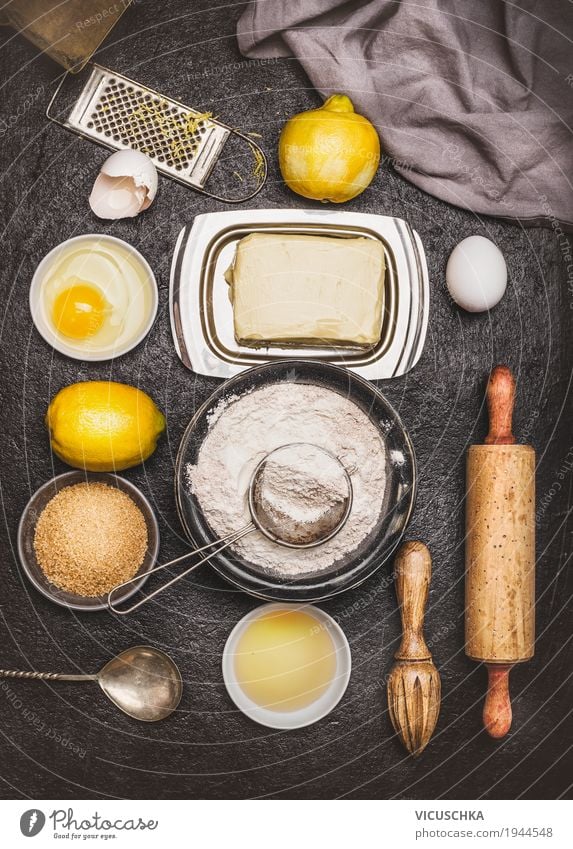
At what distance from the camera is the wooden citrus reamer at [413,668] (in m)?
0.83

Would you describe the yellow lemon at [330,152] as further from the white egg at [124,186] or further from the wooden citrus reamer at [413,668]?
the wooden citrus reamer at [413,668]

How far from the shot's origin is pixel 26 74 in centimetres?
88

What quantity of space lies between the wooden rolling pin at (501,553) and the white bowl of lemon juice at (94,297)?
1.31ft

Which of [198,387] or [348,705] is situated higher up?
[198,387]

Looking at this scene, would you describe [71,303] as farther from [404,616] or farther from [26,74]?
[404,616]

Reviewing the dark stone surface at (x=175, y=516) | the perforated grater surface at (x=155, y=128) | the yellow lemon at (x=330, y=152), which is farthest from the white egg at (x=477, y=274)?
the perforated grater surface at (x=155, y=128)

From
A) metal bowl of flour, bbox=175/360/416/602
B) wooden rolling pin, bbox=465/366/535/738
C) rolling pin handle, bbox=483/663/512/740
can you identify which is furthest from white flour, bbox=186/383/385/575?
rolling pin handle, bbox=483/663/512/740

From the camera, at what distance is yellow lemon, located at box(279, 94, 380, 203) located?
810mm

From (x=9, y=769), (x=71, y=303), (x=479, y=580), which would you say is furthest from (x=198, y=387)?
(x=9, y=769)

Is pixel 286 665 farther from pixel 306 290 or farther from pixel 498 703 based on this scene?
pixel 306 290

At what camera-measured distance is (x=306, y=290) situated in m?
0.83

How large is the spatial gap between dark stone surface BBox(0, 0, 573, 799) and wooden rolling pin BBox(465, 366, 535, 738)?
0.13 ft

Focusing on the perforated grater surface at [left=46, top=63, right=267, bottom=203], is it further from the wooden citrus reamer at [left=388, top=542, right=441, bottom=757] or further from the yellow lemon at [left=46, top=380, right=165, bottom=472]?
the wooden citrus reamer at [left=388, top=542, right=441, bottom=757]
